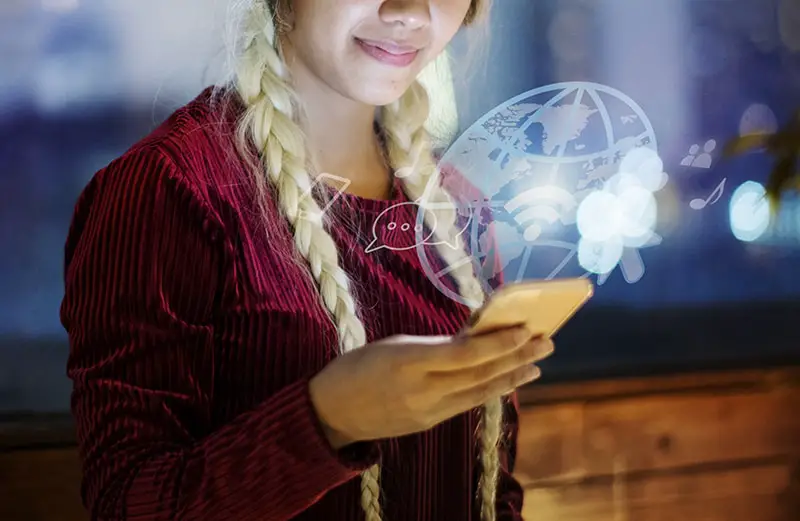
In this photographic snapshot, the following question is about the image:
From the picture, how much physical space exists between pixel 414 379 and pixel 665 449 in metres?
0.68

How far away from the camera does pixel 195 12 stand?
0.77 meters

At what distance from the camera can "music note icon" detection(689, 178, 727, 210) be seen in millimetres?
610

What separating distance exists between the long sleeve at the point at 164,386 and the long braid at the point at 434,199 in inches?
4.8

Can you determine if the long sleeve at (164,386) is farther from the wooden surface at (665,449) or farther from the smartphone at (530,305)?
the wooden surface at (665,449)

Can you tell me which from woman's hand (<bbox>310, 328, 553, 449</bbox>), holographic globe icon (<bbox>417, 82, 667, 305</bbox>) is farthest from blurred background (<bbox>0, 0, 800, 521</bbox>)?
woman's hand (<bbox>310, 328, 553, 449</bbox>)

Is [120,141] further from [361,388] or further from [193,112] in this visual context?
[361,388]

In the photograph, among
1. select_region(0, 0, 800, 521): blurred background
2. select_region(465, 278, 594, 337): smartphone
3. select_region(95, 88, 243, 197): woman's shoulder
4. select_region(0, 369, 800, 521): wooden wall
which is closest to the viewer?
select_region(465, 278, 594, 337): smartphone

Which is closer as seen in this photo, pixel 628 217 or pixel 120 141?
pixel 628 217

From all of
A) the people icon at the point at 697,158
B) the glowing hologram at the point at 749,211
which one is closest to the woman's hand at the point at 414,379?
the people icon at the point at 697,158

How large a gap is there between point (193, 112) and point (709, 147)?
359 millimetres

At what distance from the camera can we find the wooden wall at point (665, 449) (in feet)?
2.97

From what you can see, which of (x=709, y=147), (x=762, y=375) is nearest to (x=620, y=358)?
(x=762, y=375)

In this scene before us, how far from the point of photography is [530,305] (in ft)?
1.21

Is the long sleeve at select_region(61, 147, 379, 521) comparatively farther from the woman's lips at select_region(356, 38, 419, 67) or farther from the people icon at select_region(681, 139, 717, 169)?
the people icon at select_region(681, 139, 717, 169)
